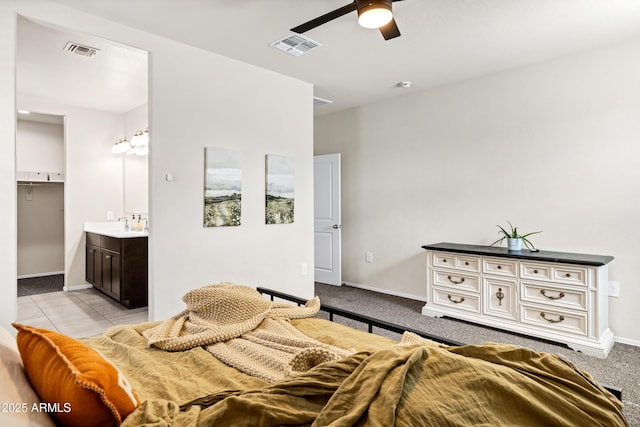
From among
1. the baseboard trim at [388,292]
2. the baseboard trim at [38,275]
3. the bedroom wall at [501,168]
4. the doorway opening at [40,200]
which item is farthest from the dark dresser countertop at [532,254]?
the baseboard trim at [38,275]

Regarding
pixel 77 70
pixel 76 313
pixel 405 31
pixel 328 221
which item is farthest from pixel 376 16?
pixel 76 313

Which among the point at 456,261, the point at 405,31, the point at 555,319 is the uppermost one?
the point at 405,31

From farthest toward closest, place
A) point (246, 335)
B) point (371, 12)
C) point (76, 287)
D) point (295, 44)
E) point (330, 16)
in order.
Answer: point (76, 287)
point (295, 44)
point (330, 16)
point (371, 12)
point (246, 335)

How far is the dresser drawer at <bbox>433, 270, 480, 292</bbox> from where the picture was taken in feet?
12.0

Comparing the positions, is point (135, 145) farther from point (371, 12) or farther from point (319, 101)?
point (371, 12)

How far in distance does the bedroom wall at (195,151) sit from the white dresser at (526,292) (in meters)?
1.60

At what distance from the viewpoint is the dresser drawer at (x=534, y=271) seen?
3.19 metres

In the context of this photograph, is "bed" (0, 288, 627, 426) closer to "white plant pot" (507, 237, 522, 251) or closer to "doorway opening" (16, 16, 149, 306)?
"white plant pot" (507, 237, 522, 251)

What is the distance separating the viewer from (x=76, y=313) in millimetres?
4062

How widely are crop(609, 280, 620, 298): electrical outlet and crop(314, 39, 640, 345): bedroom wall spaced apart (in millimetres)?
37

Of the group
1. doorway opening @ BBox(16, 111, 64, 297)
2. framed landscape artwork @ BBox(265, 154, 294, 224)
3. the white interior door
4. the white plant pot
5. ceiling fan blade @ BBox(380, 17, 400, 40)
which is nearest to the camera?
ceiling fan blade @ BBox(380, 17, 400, 40)

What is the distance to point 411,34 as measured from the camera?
10.0 ft

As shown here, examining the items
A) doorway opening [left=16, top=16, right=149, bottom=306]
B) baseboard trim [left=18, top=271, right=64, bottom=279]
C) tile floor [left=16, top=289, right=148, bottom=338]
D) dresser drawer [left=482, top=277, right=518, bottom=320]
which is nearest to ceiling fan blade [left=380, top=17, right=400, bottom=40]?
dresser drawer [left=482, top=277, right=518, bottom=320]

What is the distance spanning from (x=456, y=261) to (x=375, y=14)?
101 inches
